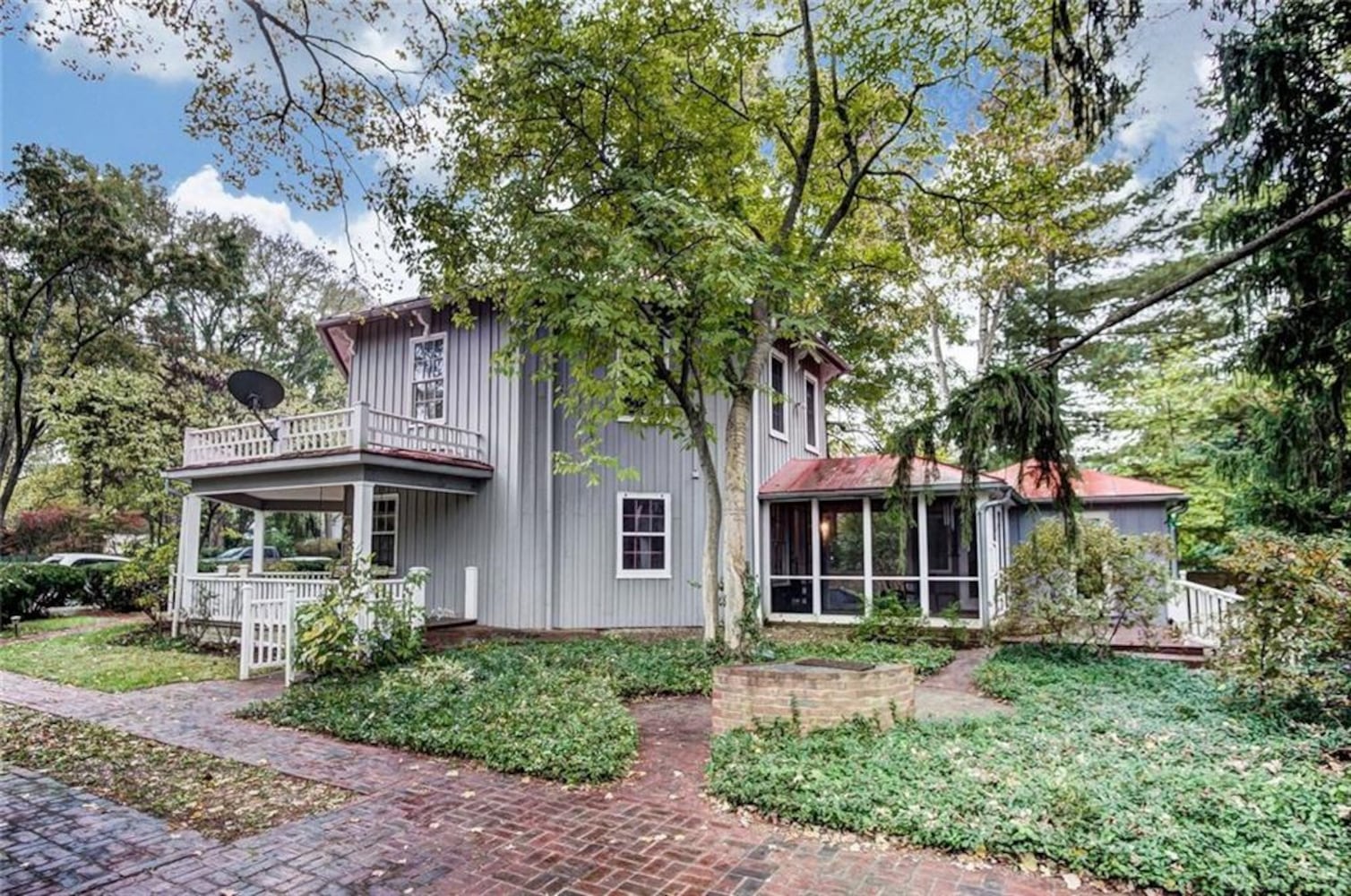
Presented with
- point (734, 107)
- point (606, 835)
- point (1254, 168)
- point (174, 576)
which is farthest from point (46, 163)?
point (1254, 168)

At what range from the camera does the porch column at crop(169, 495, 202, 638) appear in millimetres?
12156

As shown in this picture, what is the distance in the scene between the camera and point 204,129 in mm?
6824

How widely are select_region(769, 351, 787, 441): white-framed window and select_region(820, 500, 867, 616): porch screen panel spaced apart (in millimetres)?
2270

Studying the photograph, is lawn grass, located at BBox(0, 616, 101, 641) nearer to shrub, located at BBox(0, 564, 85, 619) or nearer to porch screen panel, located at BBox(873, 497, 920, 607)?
shrub, located at BBox(0, 564, 85, 619)

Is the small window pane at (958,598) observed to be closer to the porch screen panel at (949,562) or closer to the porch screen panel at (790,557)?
the porch screen panel at (949,562)

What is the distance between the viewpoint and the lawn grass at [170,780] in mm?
4523

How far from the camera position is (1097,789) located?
4180mm

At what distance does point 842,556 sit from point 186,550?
12127 millimetres

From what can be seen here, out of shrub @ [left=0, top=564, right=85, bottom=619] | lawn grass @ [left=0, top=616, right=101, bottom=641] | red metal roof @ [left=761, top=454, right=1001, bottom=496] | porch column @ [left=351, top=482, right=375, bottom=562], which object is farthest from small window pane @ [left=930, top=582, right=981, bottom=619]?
shrub @ [left=0, top=564, right=85, bottom=619]

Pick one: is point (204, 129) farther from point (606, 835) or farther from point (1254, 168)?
point (1254, 168)

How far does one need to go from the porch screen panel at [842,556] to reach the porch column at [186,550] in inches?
456

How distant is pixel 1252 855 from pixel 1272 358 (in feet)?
20.0

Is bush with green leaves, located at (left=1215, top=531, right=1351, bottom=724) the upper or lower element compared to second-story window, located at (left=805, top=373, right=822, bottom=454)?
lower

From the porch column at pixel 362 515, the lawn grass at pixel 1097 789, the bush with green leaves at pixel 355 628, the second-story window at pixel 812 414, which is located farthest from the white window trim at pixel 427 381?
the lawn grass at pixel 1097 789
